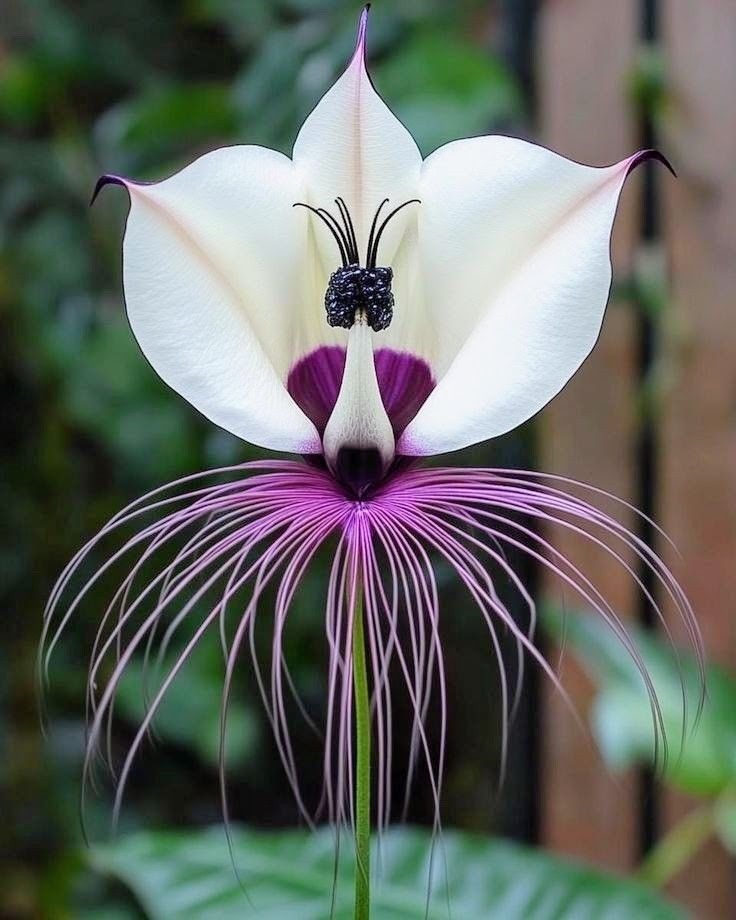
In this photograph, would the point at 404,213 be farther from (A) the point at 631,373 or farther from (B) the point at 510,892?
(A) the point at 631,373

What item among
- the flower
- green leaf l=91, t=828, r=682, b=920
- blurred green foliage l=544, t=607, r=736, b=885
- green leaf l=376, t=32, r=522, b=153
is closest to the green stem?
the flower

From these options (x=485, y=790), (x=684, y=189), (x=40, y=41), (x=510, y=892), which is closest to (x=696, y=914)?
(x=485, y=790)

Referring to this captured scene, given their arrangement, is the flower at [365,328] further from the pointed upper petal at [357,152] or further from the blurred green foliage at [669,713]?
the blurred green foliage at [669,713]

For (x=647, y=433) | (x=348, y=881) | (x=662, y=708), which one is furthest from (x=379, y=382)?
(x=647, y=433)

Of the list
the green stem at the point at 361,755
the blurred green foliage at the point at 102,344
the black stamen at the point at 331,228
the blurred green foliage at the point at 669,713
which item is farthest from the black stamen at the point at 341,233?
the blurred green foliage at the point at 102,344

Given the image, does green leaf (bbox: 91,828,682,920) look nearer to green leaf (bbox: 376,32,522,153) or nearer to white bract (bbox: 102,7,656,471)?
white bract (bbox: 102,7,656,471)

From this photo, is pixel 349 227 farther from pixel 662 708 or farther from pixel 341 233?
pixel 662 708
